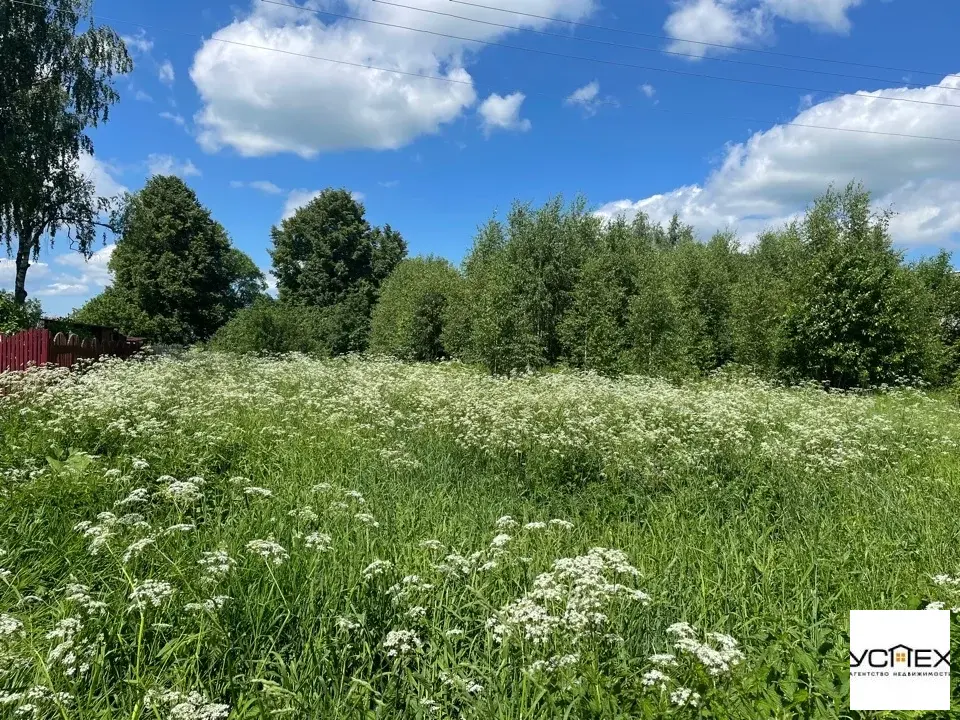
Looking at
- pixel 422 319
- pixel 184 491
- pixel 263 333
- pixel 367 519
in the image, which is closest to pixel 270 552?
pixel 367 519

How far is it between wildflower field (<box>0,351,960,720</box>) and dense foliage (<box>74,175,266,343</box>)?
1158 inches

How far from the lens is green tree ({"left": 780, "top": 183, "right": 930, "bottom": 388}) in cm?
1850

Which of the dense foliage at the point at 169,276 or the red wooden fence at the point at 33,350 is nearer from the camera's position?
the red wooden fence at the point at 33,350

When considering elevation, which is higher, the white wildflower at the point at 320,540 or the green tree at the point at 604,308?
the green tree at the point at 604,308

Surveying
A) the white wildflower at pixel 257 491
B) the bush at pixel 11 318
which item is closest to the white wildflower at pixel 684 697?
the white wildflower at pixel 257 491

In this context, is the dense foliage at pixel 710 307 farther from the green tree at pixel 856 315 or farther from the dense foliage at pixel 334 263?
the dense foliage at pixel 334 263

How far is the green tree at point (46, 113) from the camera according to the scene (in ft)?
58.4

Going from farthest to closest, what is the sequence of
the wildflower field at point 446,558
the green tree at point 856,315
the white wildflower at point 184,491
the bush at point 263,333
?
the bush at point 263,333
the green tree at point 856,315
the white wildflower at point 184,491
the wildflower field at point 446,558

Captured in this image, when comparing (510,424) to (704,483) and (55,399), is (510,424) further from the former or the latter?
(55,399)

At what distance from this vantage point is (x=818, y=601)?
11.4ft

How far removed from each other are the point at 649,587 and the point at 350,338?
37.7 m

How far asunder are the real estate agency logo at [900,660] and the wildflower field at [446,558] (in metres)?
0.11

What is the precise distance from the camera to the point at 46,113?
1828 centimetres

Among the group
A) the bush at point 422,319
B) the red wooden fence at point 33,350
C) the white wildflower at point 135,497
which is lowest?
the white wildflower at point 135,497
